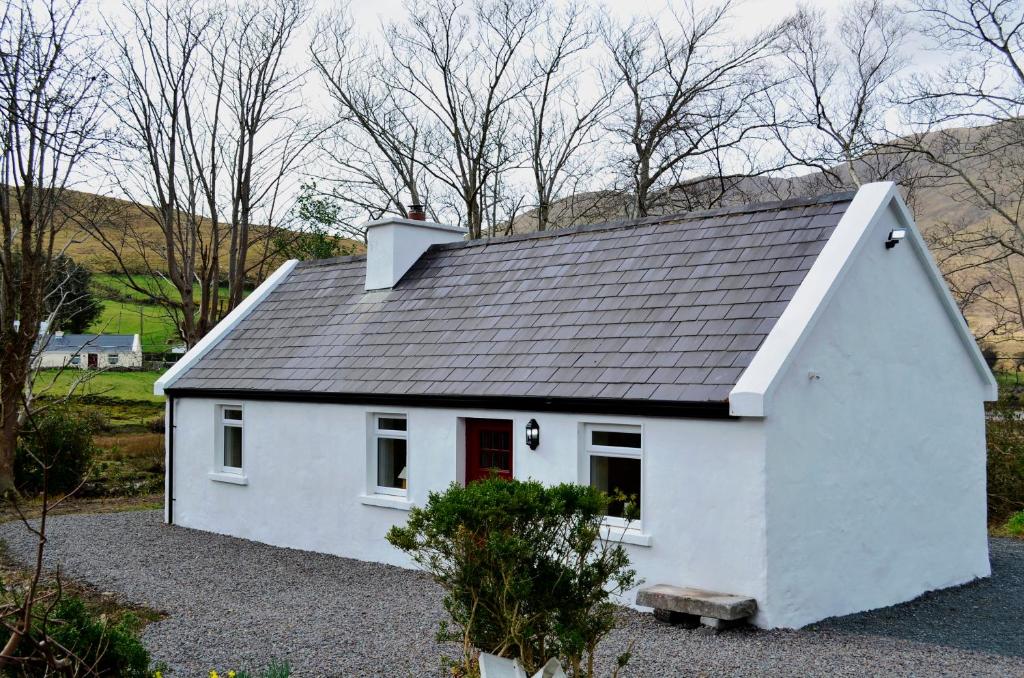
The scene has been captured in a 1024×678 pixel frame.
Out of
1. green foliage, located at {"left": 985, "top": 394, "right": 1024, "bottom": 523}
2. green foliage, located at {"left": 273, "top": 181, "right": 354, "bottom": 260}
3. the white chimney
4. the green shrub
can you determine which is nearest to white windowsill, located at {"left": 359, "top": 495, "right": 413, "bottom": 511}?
the white chimney

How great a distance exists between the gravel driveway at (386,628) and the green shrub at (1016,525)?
9.52ft

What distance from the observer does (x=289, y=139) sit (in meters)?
27.4

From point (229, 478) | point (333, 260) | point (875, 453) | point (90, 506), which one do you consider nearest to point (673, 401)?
point (875, 453)

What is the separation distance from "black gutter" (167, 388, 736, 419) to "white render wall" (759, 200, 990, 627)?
2.72ft

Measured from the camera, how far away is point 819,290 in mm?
9656

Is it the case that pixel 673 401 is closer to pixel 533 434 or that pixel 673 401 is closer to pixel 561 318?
pixel 533 434

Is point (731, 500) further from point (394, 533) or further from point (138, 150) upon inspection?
point (138, 150)

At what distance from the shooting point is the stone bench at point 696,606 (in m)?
8.71

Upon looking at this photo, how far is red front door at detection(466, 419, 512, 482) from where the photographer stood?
38.8ft

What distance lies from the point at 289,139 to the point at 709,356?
20628mm

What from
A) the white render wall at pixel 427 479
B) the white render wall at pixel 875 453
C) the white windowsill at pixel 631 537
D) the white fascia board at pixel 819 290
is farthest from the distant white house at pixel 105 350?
the white fascia board at pixel 819 290

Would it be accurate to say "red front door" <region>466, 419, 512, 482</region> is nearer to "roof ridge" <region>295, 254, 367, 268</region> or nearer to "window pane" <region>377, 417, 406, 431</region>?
"window pane" <region>377, 417, 406, 431</region>

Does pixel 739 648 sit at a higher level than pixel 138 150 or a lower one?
lower

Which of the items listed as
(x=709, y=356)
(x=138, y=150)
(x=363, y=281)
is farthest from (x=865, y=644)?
(x=138, y=150)
